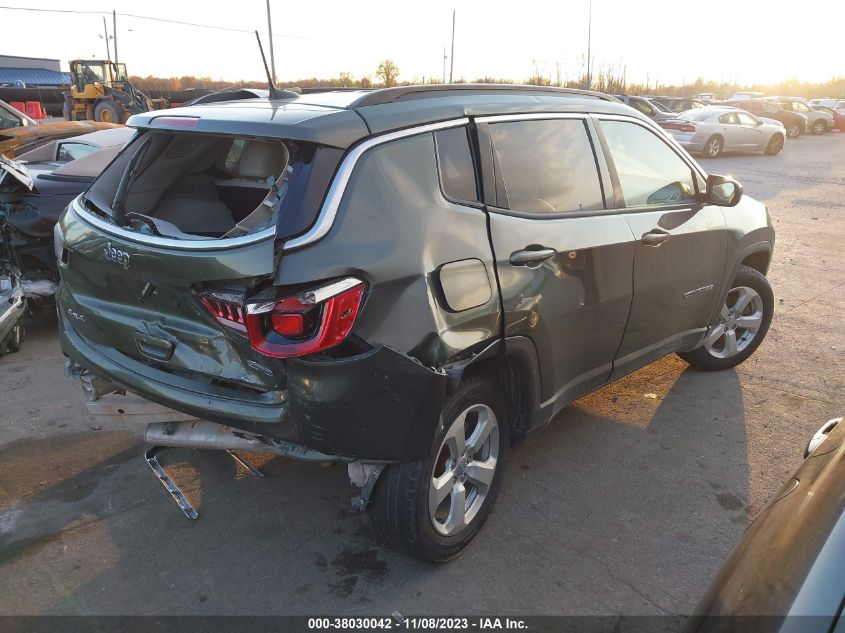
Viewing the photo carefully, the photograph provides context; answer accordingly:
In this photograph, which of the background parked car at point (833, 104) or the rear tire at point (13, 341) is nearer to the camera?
the rear tire at point (13, 341)

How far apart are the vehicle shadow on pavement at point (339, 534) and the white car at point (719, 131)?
16581 millimetres

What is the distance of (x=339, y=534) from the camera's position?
3.24m

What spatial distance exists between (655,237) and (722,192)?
85 centimetres

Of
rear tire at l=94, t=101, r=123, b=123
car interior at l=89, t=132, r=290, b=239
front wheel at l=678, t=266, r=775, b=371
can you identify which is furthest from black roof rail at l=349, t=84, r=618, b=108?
rear tire at l=94, t=101, r=123, b=123

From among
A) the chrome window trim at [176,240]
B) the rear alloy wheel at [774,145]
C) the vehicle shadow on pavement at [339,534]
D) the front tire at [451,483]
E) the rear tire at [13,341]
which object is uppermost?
the chrome window trim at [176,240]

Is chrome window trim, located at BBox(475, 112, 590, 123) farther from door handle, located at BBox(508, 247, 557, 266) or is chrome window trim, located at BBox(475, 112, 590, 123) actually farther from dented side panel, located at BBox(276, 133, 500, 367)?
door handle, located at BBox(508, 247, 557, 266)

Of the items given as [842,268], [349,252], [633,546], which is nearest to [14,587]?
[349,252]

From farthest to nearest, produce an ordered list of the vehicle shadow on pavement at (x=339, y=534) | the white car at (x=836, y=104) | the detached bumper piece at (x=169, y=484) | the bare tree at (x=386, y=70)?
the bare tree at (x=386, y=70) → the white car at (x=836, y=104) → the detached bumper piece at (x=169, y=484) → the vehicle shadow on pavement at (x=339, y=534)

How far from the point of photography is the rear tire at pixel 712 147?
1972 centimetres

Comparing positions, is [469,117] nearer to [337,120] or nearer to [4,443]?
[337,120]

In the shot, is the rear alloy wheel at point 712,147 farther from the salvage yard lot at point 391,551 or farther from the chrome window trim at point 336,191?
the chrome window trim at point 336,191

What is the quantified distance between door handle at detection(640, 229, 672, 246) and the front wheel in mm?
1328

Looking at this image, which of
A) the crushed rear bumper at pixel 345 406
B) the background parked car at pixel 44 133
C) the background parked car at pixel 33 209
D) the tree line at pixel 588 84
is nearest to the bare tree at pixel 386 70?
the tree line at pixel 588 84

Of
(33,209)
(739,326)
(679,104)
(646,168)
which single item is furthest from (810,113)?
(33,209)
